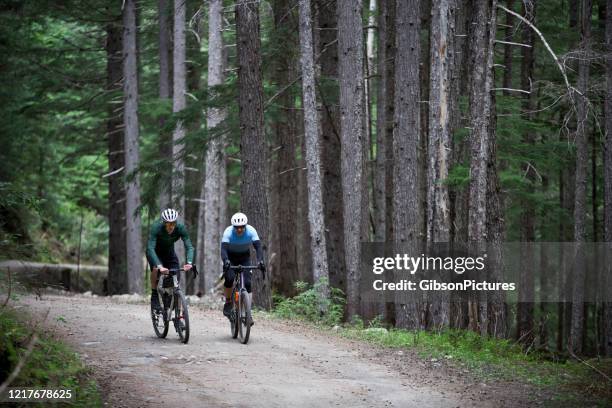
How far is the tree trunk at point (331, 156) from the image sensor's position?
2246 centimetres

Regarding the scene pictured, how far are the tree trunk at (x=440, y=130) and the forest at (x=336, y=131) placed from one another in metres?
0.04

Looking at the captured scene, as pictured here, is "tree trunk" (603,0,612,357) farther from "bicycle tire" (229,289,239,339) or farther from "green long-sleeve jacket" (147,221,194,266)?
"green long-sleeve jacket" (147,221,194,266)

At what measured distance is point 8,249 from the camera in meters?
9.23

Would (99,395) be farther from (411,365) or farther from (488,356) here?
(488,356)

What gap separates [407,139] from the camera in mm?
17828

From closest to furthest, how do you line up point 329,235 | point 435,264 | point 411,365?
1. point 411,365
2. point 435,264
3. point 329,235

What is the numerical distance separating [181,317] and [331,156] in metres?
10.7

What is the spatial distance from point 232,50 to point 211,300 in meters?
16.1

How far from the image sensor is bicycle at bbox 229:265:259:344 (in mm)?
12951

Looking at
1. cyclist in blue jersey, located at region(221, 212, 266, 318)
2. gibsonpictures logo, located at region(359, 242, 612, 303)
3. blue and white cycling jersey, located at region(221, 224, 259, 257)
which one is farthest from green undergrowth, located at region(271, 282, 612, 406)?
blue and white cycling jersey, located at region(221, 224, 259, 257)

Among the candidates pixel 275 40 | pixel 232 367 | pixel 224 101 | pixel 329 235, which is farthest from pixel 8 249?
pixel 329 235

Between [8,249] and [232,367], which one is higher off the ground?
[8,249]

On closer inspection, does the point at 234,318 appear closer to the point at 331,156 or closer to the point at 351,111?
the point at 351,111

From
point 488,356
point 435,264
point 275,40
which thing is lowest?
point 488,356
